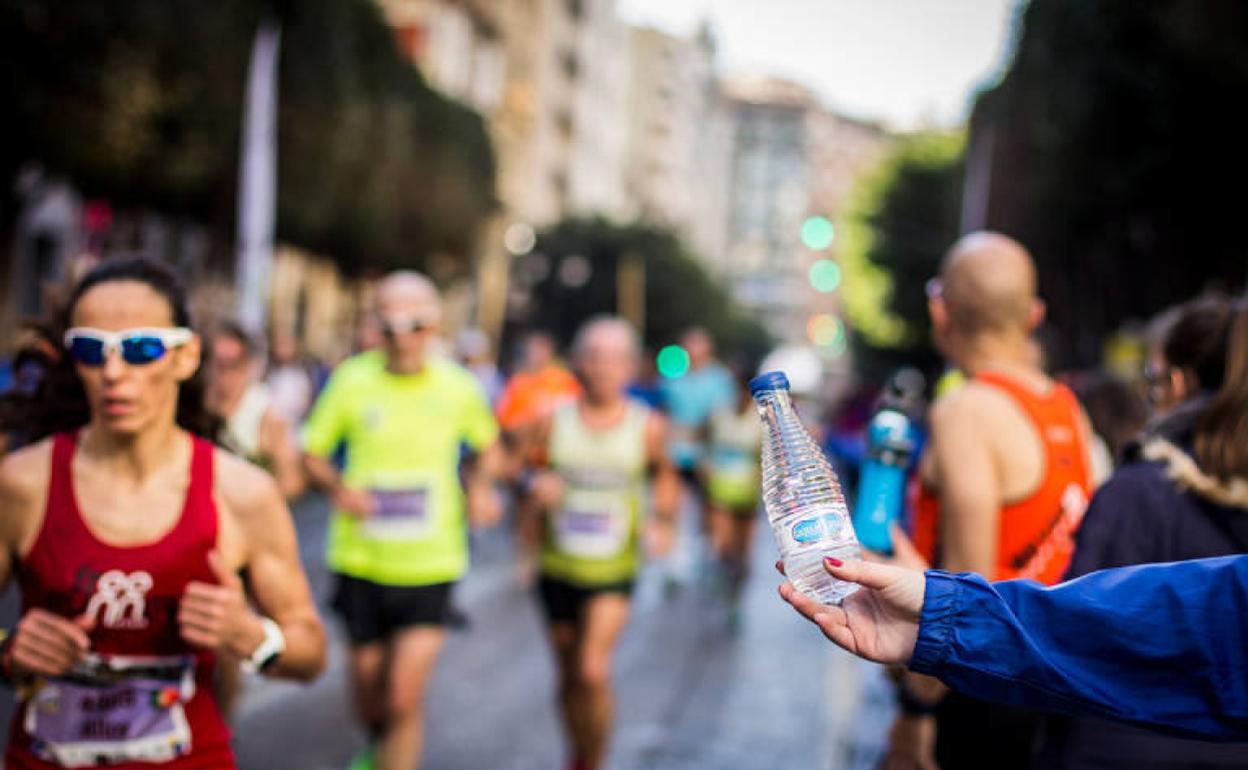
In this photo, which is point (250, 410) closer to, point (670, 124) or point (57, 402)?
point (57, 402)

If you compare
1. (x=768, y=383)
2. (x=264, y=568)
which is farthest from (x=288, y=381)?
→ (x=768, y=383)

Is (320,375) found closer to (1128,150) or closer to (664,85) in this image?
(1128,150)

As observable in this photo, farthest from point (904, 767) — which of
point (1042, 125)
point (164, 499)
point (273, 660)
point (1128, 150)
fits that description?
point (1042, 125)

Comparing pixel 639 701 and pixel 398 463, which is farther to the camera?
pixel 639 701

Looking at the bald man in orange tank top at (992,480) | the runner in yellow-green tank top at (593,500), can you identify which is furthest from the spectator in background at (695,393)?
the bald man in orange tank top at (992,480)

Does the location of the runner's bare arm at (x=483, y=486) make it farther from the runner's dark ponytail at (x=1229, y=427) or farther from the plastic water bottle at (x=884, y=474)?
the runner's dark ponytail at (x=1229, y=427)

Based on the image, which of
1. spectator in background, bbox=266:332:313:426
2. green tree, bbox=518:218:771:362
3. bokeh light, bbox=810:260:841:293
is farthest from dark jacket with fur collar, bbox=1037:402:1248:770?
green tree, bbox=518:218:771:362

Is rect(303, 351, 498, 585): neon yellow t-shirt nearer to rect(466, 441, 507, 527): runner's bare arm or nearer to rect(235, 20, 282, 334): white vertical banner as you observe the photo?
rect(466, 441, 507, 527): runner's bare arm

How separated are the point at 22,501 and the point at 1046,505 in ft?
8.08

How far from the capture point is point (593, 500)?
682cm

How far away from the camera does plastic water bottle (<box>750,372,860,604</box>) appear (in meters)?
2.11

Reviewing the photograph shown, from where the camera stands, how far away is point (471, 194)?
3853 centimetres

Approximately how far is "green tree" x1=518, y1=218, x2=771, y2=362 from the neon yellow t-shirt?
62295mm

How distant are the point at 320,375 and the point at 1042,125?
13.2 metres
